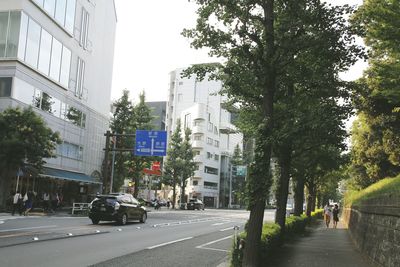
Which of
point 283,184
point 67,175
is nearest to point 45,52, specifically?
point 67,175

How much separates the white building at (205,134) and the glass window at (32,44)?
46.5 m

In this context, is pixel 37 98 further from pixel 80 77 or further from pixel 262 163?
pixel 262 163

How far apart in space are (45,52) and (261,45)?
29.0 metres

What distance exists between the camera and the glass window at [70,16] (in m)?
38.6

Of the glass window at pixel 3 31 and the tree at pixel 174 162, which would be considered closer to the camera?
the glass window at pixel 3 31

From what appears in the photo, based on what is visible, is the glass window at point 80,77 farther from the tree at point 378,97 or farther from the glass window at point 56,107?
the tree at point 378,97

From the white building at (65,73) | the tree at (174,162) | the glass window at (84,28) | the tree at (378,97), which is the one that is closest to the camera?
the tree at (378,97)

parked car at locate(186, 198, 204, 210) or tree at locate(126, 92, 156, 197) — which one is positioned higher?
tree at locate(126, 92, 156, 197)

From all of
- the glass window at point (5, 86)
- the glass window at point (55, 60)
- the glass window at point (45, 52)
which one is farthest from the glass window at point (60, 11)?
the glass window at point (5, 86)

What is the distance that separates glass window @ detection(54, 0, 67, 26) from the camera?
36.5m

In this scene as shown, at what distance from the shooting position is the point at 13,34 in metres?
31.1

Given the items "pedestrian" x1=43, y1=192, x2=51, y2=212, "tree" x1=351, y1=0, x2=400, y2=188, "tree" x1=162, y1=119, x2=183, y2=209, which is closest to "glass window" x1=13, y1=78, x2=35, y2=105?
"pedestrian" x1=43, y1=192, x2=51, y2=212

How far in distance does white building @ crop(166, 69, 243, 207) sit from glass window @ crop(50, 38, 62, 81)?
42729 millimetres

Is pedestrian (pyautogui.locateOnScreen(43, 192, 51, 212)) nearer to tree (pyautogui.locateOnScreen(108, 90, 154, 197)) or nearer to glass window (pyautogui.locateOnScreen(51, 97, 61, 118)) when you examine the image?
glass window (pyautogui.locateOnScreen(51, 97, 61, 118))
